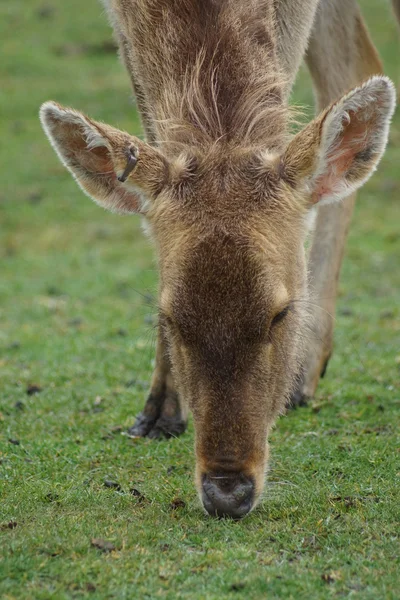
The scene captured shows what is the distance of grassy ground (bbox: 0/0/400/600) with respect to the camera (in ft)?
15.3

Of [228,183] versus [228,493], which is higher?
[228,183]

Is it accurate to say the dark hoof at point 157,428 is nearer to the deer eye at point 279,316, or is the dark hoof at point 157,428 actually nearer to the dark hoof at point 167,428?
the dark hoof at point 167,428

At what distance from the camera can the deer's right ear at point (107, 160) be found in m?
5.62

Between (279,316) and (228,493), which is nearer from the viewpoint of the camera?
(228,493)

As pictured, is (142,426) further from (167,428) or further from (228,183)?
(228,183)

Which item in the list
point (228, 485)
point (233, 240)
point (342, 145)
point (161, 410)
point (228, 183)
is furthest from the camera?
point (161, 410)

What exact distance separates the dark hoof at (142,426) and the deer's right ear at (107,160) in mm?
1873

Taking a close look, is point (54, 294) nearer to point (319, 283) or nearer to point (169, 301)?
point (319, 283)

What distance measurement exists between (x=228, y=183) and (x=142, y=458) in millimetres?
2087

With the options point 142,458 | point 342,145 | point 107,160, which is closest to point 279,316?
point 342,145

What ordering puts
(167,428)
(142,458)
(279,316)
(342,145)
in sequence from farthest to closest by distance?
(167,428)
(142,458)
(342,145)
(279,316)

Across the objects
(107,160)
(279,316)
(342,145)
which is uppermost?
(107,160)

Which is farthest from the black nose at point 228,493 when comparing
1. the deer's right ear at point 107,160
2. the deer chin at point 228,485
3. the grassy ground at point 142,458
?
the deer's right ear at point 107,160

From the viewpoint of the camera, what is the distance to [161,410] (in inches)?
290
